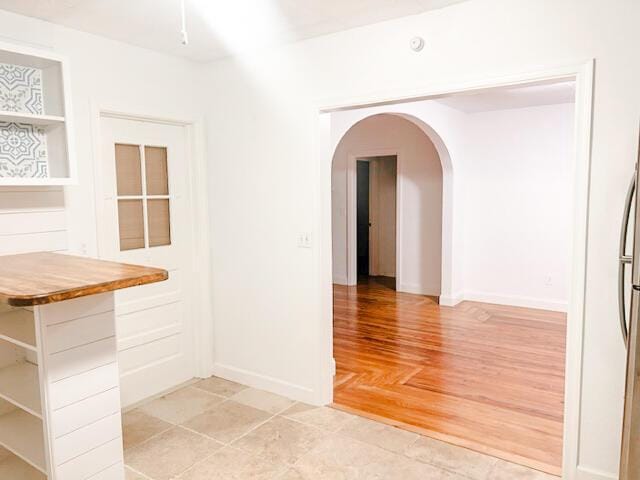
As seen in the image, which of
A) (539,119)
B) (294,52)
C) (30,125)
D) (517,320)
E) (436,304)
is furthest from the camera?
(436,304)

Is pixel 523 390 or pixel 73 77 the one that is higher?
pixel 73 77

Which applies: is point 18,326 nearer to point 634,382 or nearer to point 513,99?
point 634,382

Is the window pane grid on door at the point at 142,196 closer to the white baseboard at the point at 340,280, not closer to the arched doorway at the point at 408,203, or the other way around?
the arched doorway at the point at 408,203

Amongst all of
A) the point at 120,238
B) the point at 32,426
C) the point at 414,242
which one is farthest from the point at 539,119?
the point at 32,426

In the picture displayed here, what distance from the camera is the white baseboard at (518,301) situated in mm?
5746

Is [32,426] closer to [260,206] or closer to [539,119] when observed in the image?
[260,206]

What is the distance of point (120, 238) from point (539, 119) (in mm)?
4884

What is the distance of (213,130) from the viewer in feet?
11.9

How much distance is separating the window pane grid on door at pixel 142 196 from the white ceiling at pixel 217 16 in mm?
744

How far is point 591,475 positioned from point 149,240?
298cm

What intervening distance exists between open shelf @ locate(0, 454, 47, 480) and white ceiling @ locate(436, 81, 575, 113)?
171 inches

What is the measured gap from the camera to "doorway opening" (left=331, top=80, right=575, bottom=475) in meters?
3.30

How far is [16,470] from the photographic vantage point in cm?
242

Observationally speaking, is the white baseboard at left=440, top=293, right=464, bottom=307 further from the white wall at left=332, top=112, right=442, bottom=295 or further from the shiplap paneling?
the shiplap paneling
